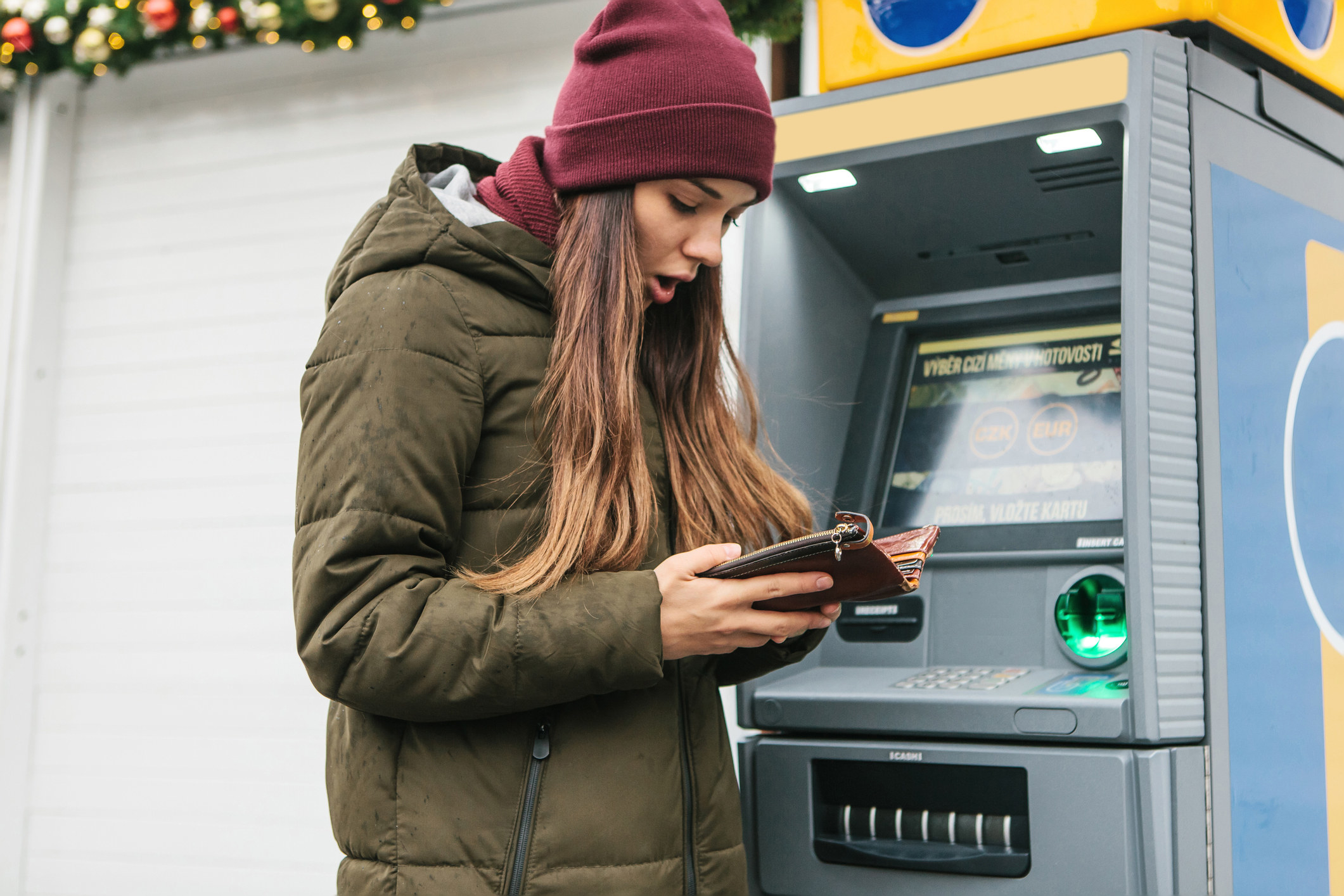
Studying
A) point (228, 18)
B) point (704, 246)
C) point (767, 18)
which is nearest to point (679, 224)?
point (704, 246)

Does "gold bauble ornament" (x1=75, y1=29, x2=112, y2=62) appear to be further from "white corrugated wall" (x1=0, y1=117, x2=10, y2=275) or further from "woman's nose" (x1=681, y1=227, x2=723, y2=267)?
"woman's nose" (x1=681, y1=227, x2=723, y2=267)

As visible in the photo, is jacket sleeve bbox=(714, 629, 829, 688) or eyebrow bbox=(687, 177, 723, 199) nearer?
eyebrow bbox=(687, 177, 723, 199)

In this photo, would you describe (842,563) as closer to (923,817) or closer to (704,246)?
(704,246)

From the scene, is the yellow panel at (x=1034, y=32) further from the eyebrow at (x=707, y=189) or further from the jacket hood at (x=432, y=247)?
the jacket hood at (x=432, y=247)

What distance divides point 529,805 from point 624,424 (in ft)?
1.37

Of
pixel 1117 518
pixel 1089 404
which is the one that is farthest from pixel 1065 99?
pixel 1117 518

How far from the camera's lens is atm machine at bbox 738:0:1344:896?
1.48 m

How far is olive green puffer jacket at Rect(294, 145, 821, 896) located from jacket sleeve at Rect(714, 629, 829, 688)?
0.57 feet

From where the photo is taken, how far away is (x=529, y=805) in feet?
3.91

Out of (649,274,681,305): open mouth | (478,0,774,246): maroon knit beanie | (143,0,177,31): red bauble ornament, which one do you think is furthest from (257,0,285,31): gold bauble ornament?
(649,274,681,305): open mouth

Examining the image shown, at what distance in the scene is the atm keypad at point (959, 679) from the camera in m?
1.61

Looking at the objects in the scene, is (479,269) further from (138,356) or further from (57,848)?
(57,848)

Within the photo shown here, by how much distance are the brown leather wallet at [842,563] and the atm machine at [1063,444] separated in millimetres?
373

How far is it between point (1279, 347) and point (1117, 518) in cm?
33
